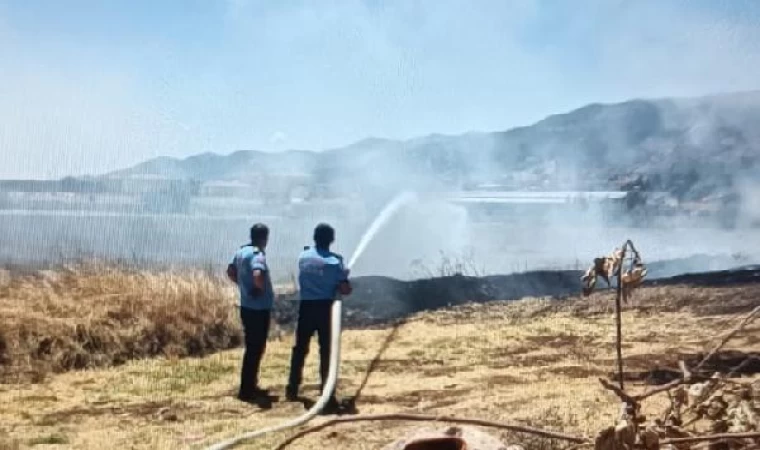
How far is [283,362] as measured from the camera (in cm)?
1020

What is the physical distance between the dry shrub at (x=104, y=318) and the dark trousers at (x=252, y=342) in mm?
2806

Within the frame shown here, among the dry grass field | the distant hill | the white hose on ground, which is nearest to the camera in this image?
the white hose on ground

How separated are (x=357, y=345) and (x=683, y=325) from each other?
4573mm

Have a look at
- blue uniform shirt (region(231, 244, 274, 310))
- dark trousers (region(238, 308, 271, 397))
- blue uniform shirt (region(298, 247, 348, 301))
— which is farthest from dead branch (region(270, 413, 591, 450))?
dark trousers (region(238, 308, 271, 397))

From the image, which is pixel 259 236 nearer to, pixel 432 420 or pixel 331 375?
pixel 331 375

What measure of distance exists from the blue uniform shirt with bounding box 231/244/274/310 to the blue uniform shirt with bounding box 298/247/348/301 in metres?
0.40

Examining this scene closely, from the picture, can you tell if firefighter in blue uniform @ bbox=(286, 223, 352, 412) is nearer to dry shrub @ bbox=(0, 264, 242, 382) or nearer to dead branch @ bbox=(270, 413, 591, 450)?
dry shrub @ bbox=(0, 264, 242, 382)

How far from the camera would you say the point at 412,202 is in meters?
29.2

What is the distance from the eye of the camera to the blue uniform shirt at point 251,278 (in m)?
7.91

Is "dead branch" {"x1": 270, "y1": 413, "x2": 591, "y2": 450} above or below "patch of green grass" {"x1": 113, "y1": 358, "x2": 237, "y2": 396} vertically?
above

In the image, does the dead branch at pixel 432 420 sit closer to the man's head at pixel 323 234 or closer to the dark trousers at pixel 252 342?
the man's head at pixel 323 234

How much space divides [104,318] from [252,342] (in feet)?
11.2

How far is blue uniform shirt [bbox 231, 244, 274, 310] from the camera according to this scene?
7910mm

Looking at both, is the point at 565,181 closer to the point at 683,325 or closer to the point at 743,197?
the point at 743,197
